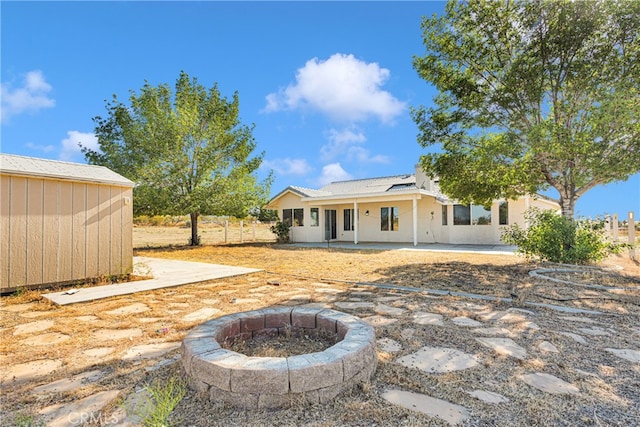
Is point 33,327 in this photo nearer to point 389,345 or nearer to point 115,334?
point 115,334

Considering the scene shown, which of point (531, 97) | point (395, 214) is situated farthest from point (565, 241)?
point (395, 214)

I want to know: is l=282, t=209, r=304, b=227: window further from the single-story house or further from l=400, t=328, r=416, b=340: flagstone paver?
l=400, t=328, r=416, b=340: flagstone paver

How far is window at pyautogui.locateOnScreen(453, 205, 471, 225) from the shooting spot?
1439 cm

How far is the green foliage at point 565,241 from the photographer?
7.54 m

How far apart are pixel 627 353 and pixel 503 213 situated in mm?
12280

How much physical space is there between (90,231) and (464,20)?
925 centimetres

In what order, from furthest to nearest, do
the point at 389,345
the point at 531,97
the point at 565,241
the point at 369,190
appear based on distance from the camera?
the point at 369,190 < the point at 565,241 < the point at 531,97 < the point at 389,345

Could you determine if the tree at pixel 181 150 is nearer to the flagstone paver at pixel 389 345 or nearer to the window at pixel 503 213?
the window at pixel 503 213

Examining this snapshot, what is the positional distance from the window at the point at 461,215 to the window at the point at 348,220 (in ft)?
16.8

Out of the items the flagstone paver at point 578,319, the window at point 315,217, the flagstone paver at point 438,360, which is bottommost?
the flagstone paver at point 578,319

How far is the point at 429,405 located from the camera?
6.21 feet

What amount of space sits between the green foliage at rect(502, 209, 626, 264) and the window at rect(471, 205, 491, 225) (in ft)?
18.9

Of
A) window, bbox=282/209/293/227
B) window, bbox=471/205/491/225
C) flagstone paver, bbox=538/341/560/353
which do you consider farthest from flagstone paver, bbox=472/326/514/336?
window, bbox=282/209/293/227

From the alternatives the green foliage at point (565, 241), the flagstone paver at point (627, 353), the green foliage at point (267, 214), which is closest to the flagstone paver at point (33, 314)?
the flagstone paver at point (627, 353)
